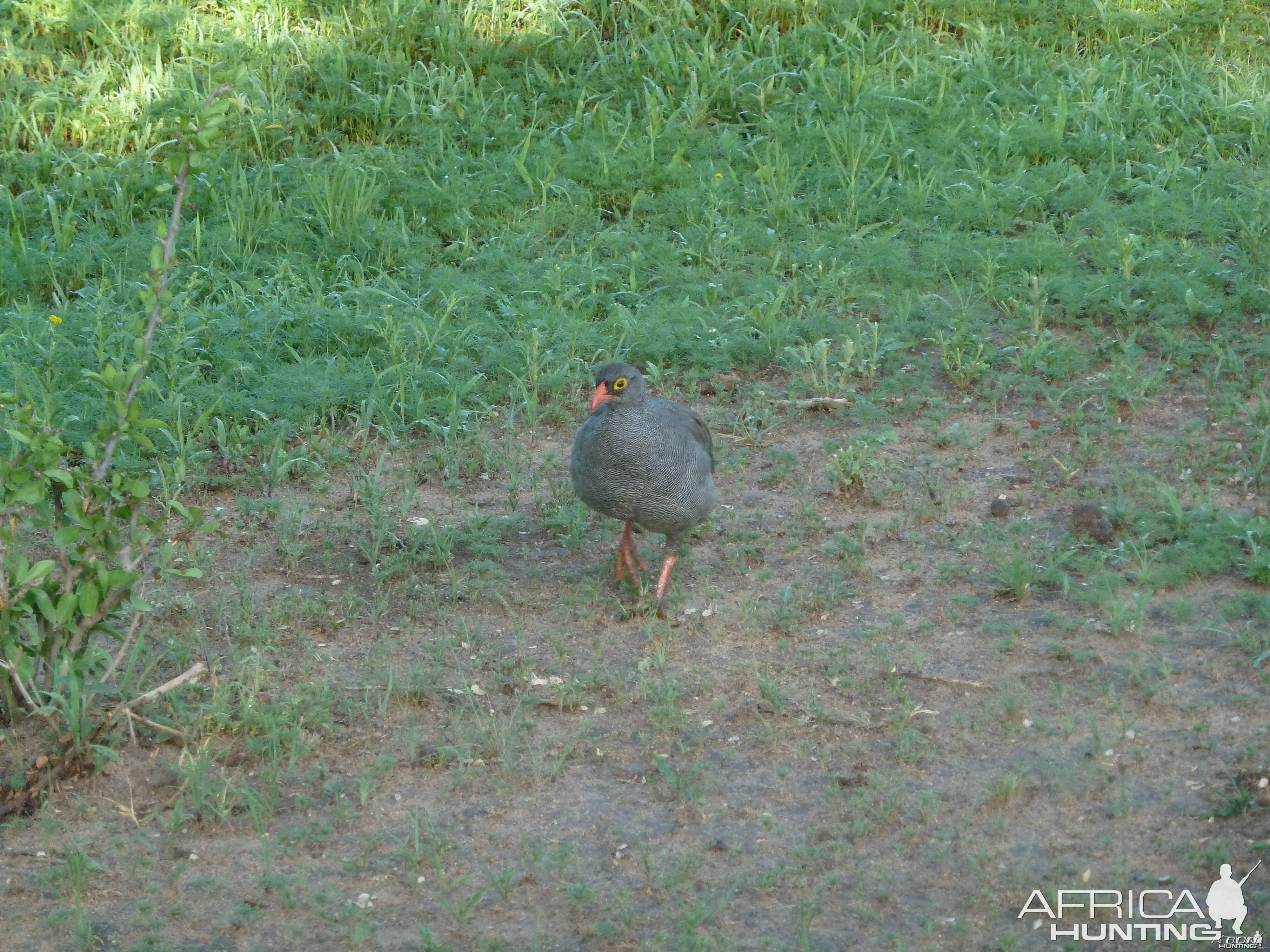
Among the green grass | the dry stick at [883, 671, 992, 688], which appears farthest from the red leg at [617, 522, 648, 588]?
the green grass

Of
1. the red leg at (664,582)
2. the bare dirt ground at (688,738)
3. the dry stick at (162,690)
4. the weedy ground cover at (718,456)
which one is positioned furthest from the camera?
the red leg at (664,582)

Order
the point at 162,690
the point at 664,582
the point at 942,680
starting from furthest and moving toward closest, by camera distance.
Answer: the point at 664,582
the point at 942,680
the point at 162,690

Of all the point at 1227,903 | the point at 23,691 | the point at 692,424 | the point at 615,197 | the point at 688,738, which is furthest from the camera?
the point at 615,197

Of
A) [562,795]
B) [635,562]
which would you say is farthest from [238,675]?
[635,562]

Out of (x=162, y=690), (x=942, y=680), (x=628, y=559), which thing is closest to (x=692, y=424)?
(x=628, y=559)

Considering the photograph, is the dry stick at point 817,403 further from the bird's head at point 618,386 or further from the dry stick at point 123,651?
the dry stick at point 123,651

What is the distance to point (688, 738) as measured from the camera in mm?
4578

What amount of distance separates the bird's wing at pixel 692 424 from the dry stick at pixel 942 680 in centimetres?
116

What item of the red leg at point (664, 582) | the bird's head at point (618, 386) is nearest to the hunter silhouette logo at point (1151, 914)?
the red leg at point (664, 582)

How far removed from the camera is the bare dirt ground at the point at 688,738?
3824mm

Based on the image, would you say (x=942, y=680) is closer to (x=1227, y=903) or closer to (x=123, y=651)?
(x=1227, y=903)

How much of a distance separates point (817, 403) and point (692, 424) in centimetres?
125

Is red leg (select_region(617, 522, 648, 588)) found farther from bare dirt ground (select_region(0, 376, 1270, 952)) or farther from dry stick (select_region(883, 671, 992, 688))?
dry stick (select_region(883, 671, 992, 688))

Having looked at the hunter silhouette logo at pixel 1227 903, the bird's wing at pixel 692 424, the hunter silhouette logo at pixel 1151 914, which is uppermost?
the bird's wing at pixel 692 424
